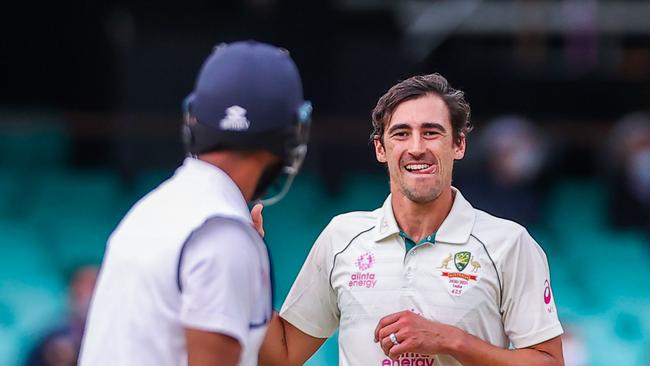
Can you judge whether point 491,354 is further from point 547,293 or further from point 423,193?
point 423,193

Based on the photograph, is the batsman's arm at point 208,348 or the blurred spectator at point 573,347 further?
the blurred spectator at point 573,347

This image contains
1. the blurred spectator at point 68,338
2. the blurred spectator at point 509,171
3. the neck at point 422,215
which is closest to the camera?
the neck at point 422,215

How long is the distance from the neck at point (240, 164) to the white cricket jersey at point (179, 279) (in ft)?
0.10

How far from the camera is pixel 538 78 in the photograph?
1059cm

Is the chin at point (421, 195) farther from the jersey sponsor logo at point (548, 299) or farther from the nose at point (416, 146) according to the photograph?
the jersey sponsor logo at point (548, 299)

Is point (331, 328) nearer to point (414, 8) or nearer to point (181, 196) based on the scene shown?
point (181, 196)

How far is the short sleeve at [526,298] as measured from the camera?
3887 millimetres

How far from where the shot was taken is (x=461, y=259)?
401cm

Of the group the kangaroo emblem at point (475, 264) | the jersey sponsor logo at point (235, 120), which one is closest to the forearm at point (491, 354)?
the kangaroo emblem at point (475, 264)

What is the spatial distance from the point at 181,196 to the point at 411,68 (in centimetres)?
727

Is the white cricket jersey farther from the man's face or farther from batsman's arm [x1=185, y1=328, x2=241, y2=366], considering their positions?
the man's face

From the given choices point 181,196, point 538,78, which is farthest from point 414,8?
point 181,196

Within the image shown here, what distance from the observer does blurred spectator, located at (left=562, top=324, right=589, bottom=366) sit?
8.34 metres

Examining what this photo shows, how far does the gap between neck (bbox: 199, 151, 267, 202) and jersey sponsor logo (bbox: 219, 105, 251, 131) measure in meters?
0.08
